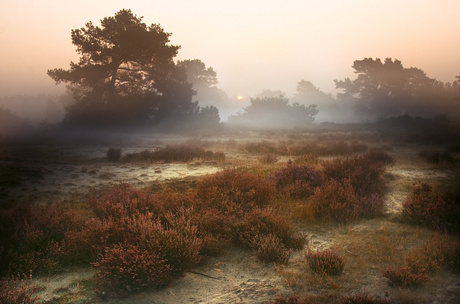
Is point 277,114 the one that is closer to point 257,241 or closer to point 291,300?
point 257,241

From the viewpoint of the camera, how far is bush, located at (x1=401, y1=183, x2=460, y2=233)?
18.5 feet

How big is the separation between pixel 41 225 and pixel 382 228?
6730mm

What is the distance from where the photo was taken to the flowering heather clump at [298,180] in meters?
7.80

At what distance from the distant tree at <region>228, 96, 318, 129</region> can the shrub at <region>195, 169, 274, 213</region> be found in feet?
136

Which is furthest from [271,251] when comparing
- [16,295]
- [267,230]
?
[16,295]

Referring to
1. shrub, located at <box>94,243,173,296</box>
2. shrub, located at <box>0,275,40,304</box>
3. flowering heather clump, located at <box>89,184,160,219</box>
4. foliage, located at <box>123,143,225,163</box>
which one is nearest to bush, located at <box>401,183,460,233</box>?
shrub, located at <box>94,243,173,296</box>

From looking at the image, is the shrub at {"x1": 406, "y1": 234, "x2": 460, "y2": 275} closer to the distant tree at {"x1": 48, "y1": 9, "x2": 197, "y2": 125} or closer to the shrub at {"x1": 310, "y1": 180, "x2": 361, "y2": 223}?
the shrub at {"x1": 310, "y1": 180, "x2": 361, "y2": 223}

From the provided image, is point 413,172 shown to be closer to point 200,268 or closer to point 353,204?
point 353,204

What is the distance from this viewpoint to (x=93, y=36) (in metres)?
27.2

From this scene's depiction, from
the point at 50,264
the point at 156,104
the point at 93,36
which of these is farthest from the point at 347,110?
the point at 50,264

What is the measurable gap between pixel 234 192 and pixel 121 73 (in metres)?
26.2

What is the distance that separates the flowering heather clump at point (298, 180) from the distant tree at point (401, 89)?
56.1m

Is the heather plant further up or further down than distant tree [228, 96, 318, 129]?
further down

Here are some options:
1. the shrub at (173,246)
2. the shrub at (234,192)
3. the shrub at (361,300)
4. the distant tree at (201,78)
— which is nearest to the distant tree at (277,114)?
the distant tree at (201,78)
